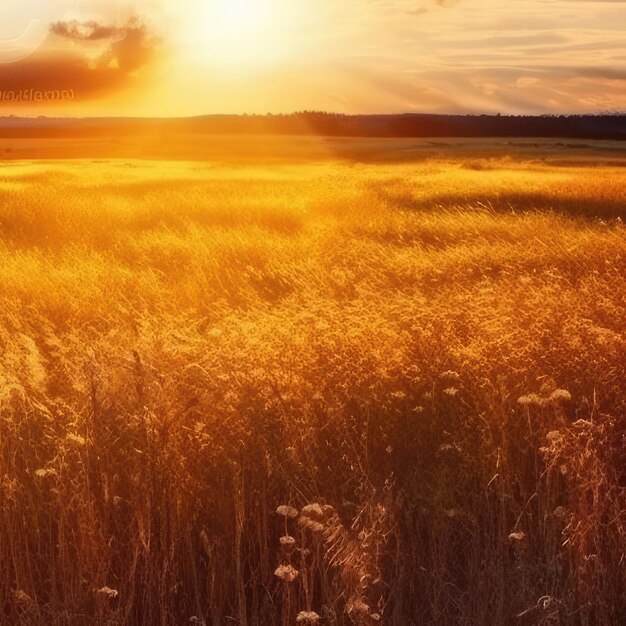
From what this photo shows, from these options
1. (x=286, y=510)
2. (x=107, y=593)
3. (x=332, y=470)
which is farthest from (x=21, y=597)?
(x=332, y=470)

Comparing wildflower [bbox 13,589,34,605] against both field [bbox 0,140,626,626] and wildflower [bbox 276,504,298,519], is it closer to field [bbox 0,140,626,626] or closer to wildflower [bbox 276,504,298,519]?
field [bbox 0,140,626,626]

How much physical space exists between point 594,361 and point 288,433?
1.76 m

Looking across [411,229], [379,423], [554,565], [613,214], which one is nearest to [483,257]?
[411,229]

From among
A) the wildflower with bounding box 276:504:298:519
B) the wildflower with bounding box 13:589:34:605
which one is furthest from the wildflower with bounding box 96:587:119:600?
the wildflower with bounding box 276:504:298:519

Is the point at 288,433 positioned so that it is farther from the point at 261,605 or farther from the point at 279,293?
the point at 279,293

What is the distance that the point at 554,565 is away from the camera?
354 cm

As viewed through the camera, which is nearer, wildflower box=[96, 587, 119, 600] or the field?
wildflower box=[96, 587, 119, 600]

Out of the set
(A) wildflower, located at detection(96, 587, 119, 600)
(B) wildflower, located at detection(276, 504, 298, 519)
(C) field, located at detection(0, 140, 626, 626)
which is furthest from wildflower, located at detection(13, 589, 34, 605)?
(B) wildflower, located at detection(276, 504, 298, 519)

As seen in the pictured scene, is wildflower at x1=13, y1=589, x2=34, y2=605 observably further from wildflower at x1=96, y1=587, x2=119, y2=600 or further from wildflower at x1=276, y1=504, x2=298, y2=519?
wildflower at x1=276, y1=504, x2=298, y2=519

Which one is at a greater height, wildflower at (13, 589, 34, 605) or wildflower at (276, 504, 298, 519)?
wildflower at (276, 504, 298, 519)

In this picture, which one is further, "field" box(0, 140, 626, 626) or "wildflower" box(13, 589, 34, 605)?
"field" box(0, 140, 626, 626)

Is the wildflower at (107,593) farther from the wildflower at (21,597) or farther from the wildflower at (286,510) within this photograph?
the wildflower at (286,510)

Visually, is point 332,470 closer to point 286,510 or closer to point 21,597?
point 286,510

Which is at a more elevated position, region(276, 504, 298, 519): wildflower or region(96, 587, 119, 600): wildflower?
region(276, 504, 298, 519): wildflower
